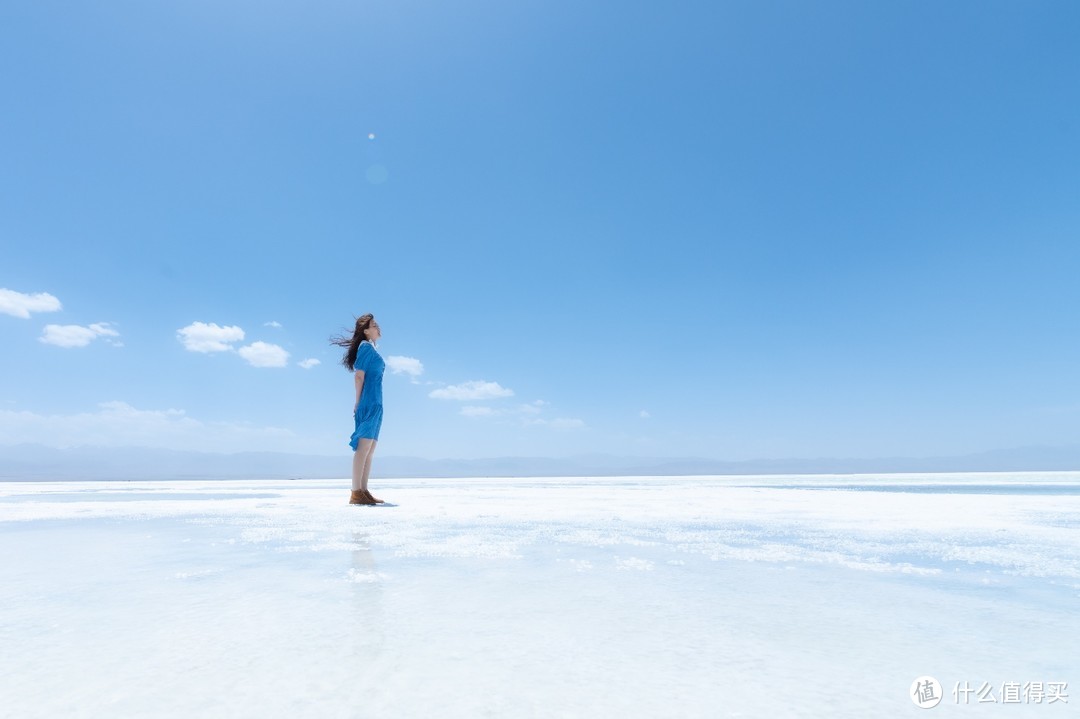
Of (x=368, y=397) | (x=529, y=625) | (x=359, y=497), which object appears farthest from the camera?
(x=368, y=397)

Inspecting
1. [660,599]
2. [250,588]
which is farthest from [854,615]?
[250,588]

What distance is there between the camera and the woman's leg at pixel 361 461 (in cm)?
593

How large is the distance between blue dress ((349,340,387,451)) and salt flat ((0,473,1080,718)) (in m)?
2.72

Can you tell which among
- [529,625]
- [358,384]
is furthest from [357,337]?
[529,625]

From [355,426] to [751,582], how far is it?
191 inches

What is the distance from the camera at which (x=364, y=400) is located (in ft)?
20.2

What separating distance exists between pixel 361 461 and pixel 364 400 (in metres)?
0.66

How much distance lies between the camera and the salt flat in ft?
3.63

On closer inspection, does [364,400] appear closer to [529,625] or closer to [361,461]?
[361,461]

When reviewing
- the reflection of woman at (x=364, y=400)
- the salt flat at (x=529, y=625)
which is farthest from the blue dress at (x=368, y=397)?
the salt flat at (x=529, y=625)

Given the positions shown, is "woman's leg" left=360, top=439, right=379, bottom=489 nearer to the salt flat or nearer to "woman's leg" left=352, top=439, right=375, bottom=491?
"woman's leg" left=352, top=439, right=375, bottom=491

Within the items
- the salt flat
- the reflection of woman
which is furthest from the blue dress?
the salt flat

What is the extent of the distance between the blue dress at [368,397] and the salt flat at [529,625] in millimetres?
2719

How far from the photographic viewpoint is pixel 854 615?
170 cm
